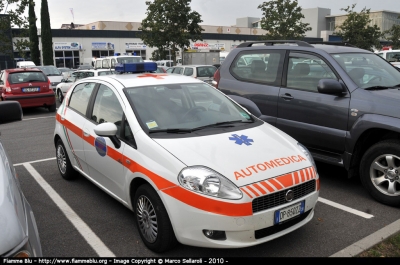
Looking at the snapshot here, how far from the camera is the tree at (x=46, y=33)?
117 ft

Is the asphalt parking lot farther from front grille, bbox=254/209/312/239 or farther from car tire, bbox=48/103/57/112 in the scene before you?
car tire, bbox=48/103/57/112

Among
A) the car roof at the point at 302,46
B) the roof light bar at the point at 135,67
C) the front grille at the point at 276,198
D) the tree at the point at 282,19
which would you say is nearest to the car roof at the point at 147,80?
the roof light bar at the point at 135,67

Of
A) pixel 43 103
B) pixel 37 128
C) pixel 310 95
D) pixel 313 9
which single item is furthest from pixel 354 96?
pixel 313 9

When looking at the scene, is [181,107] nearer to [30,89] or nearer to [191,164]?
[191,164]

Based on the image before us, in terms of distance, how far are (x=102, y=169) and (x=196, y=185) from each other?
5.17 ft

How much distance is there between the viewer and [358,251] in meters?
3.34

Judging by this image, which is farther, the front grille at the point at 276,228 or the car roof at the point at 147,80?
the car roof at the point at 147,80

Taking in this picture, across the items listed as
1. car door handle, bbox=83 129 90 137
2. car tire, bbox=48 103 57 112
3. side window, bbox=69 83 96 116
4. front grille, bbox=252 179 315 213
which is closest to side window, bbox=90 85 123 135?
car door handle, bbox=83 129 90 137

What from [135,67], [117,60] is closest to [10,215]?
[135,67]

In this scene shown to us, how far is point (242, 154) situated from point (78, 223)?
6.72ft

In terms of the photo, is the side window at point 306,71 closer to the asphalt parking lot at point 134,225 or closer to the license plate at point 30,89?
the asphalt parking lot at point 134,225

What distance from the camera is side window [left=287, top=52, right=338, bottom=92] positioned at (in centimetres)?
509

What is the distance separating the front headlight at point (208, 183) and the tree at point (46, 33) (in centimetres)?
3736

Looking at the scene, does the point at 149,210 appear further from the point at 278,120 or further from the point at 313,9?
the point at 313,9
